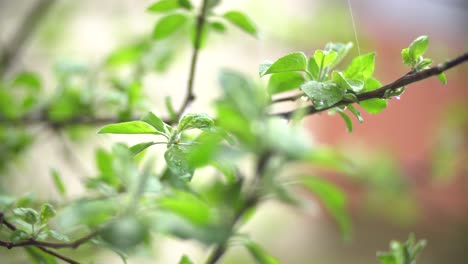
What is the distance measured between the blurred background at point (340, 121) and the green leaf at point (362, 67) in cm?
60

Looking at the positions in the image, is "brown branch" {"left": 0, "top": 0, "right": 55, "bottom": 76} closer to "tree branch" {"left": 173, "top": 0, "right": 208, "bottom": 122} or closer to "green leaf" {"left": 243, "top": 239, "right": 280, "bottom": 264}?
"tree branch" {"left": 173, "top": 0, "right": 208, "bottom": 122}

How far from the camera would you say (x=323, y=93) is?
283mm

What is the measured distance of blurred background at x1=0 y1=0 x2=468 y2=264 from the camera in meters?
0.97

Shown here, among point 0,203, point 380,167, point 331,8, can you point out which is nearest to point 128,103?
point 0,203

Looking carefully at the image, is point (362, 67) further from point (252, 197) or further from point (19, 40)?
point (19, 40)

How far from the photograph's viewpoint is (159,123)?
0.29 meters

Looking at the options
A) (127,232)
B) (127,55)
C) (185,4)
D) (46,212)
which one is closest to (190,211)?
(127,232)

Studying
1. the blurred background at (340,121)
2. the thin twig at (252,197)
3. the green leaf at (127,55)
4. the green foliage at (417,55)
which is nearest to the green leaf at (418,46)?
the green foliage at (417,55)

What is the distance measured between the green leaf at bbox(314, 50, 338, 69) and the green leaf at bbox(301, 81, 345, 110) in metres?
0.02

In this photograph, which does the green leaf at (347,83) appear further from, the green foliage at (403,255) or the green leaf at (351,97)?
the green foliage at (403,255)

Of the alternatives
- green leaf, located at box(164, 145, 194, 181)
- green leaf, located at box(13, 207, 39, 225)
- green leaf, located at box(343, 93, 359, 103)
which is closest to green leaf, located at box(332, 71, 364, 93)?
green leaf, located at box(343, 93, 359, 103)

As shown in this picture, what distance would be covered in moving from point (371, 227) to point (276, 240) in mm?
258

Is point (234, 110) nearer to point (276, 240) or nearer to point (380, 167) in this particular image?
point (380, 167)

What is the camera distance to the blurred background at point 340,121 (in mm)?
969
